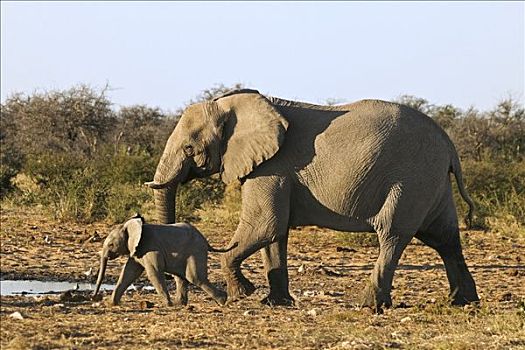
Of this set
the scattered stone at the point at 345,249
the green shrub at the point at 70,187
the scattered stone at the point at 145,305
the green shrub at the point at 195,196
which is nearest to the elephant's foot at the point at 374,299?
the scattered stone at the point at 145,305

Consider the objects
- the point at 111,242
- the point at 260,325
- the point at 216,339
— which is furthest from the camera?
the point at 111,242

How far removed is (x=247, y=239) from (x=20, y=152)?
714 inches

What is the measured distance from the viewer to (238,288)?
10.3m

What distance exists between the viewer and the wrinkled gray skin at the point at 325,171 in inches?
397

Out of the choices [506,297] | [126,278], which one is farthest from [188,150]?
[506,297]

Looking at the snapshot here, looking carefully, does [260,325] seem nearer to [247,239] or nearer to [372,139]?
[247,239]

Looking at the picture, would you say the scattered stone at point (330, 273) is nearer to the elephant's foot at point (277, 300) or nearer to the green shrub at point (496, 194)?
the elephant's foot at point (277, 300)

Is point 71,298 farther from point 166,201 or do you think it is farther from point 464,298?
point 464,298

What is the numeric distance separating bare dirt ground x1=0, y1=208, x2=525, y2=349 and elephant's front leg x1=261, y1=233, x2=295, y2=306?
5.6 inches

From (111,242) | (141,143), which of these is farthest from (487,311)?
(141,143)

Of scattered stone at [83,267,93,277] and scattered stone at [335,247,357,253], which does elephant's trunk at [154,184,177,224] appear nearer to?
scattered stone at [83,267,93,277]

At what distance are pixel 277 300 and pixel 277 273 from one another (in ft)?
1.05

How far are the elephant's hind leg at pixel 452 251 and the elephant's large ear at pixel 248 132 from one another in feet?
5.52

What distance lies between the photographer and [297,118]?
1042cm
